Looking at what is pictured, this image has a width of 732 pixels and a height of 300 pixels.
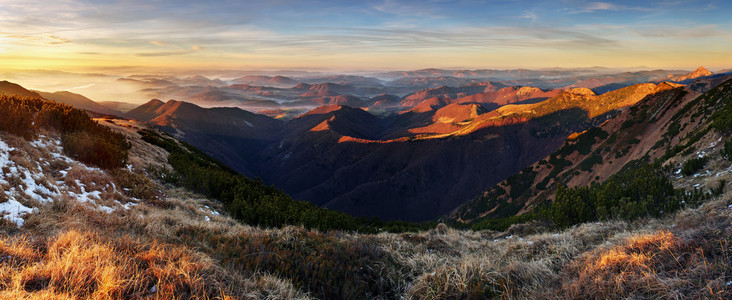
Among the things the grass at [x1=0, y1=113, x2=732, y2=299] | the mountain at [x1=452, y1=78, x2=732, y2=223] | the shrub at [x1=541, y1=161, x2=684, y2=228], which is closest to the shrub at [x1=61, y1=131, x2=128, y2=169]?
the grass at [x1=0, y1=113, x2=732, y2=299]

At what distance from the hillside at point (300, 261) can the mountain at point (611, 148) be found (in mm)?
30433

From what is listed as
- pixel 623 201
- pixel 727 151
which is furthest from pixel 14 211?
pixel 727 151

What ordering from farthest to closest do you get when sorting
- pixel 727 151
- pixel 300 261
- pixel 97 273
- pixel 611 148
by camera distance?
pixel 611 148, pixel 727 151, pixel 300 261, pixel 97 273

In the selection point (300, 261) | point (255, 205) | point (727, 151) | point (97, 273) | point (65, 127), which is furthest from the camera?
point (65, 127)

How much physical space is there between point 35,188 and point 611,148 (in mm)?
63723

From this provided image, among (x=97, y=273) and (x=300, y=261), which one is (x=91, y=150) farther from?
(x=300, y=261)

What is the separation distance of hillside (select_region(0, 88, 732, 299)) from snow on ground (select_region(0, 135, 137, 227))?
0.04 meters

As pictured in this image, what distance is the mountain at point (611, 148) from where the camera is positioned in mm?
31356

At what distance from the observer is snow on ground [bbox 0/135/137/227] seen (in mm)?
6555

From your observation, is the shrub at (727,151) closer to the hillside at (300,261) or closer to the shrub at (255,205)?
the hillside at (300,261)

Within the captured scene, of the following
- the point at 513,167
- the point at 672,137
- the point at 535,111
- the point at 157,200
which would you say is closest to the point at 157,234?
the point at 157,200

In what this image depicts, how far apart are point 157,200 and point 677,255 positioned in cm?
1325

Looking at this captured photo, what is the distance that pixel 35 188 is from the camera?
25.8 ft

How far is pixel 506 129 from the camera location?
493ft
